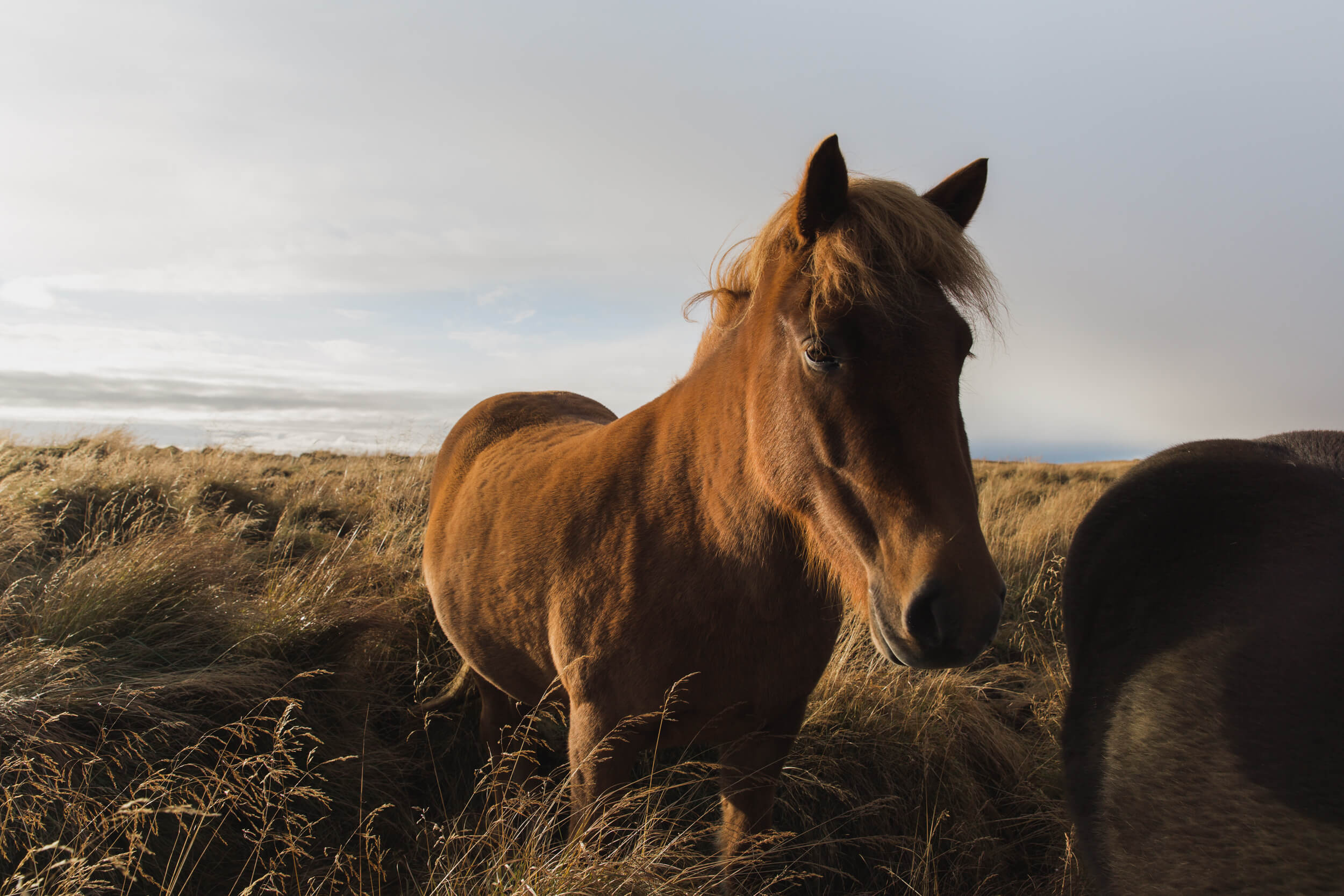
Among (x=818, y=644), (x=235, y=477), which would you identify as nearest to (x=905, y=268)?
(x=818, y=644)

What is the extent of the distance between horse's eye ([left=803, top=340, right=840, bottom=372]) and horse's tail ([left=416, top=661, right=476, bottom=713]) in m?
2.65

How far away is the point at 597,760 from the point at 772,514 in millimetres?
857

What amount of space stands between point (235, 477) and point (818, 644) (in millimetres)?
8447

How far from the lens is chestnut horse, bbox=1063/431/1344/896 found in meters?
1.08

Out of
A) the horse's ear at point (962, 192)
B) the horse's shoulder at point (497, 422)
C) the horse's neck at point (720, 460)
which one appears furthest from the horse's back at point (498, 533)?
the horse's ear at point (962, 192)

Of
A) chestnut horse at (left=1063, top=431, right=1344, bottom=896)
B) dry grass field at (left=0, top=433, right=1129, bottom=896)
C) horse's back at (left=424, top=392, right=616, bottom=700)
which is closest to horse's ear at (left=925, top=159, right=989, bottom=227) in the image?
chestnut horse at (left=1063, top=431, right=1344, bottom=896)

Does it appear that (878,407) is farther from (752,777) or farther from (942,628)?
(752,777)

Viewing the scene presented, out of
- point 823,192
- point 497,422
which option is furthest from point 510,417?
point 823,192

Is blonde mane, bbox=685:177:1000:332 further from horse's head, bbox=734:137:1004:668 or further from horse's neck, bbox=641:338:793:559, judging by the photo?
horse's neck, bbox=641:338:793:559

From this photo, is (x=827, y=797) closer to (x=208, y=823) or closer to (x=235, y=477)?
(x=208, y=823)

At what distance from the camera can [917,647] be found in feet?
4.11

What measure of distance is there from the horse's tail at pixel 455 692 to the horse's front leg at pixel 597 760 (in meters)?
1.63

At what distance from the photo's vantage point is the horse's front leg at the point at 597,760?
1758mm

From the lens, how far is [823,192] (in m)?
1.55
